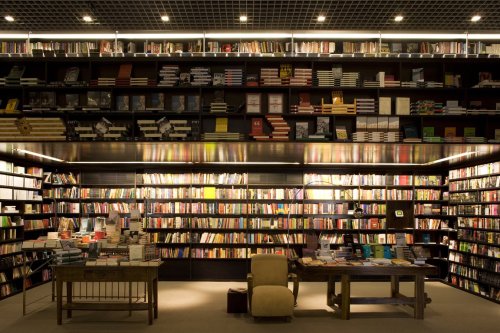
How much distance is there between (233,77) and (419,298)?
14.3 ft

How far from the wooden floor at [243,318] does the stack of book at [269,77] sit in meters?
3.50

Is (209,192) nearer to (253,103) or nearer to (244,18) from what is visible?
(253,103)

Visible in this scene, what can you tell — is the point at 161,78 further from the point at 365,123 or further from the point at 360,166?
the point at 360,166

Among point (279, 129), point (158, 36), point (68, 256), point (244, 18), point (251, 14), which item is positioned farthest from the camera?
point (158, 36)

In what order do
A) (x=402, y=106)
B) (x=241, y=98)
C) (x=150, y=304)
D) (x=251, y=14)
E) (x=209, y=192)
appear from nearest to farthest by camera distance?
(x=150, y=304), (x=402, y=106), (x=241, y=98), (x=251, y=14), (x=209, y=192)

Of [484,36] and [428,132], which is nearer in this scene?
[428,132]

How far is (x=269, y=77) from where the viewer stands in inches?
297

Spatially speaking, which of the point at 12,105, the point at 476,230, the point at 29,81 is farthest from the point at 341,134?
the point at 12,105

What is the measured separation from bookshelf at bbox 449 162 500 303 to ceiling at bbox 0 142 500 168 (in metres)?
0.41

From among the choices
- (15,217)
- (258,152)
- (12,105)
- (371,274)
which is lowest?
(371,274)

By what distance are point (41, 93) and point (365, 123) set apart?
16.0ft

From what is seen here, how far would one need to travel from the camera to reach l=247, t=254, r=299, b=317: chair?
699cm

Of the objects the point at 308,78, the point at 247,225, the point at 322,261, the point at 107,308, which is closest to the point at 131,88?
the point at 308,78

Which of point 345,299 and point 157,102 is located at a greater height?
point 157,102
